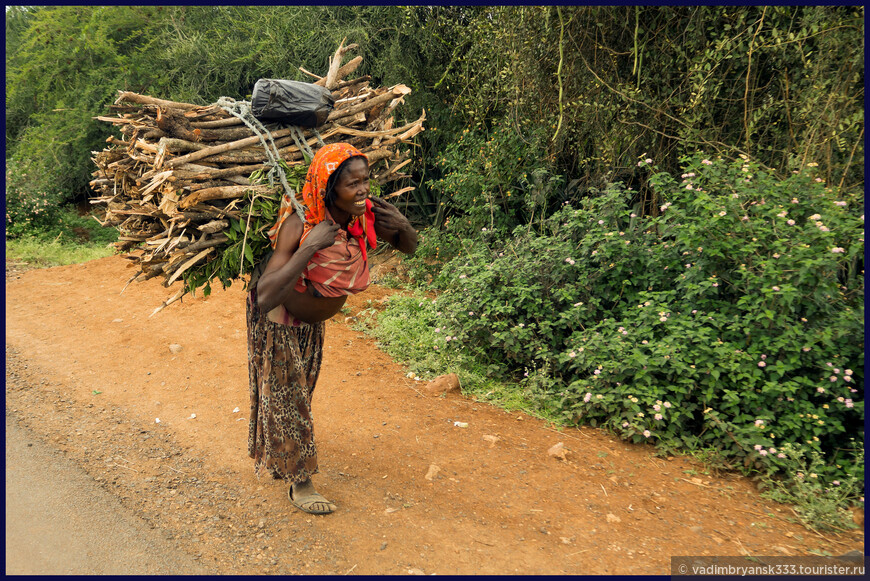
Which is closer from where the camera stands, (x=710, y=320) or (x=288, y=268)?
(x=288, y=268)

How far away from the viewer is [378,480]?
135 inches

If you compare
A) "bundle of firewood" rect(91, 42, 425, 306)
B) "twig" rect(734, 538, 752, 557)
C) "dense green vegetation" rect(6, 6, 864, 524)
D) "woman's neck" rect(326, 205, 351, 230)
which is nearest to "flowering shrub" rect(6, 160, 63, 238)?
"dense green vegetation" rect(6, 6, 864, 524)

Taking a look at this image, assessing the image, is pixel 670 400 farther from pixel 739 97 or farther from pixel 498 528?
pixel 739 97

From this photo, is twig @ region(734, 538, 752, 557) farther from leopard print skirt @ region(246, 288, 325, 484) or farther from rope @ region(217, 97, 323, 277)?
rope @ region(217, 97, 323, 277)

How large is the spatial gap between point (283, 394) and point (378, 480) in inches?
30.0

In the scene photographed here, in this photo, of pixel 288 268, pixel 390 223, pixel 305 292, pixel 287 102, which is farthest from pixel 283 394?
pixel 287 102

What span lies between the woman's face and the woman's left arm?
39cm

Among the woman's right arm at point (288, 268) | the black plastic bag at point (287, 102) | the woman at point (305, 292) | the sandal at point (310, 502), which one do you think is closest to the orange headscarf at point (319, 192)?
the woman at point (305, 292)

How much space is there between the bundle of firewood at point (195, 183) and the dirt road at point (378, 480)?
3.88 feet

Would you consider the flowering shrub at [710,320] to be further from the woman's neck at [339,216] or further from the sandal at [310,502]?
the woman's neck at [339,216]

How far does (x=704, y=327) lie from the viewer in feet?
12.1

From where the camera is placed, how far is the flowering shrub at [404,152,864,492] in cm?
336

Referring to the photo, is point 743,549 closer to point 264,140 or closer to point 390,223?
point 390,223

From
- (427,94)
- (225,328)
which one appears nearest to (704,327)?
(225,328)
